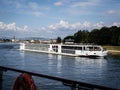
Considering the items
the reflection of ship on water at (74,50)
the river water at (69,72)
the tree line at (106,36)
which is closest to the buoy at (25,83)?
the river water at (69,72)

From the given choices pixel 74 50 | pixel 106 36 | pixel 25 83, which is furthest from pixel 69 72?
pixel 106 36

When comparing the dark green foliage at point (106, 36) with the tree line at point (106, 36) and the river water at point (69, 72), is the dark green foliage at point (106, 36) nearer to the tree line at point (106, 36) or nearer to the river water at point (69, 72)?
the tree line at point (106, 36)

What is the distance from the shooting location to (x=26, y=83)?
17.9 ft

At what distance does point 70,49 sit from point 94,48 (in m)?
10.4

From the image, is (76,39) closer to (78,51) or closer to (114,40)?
(114,40)

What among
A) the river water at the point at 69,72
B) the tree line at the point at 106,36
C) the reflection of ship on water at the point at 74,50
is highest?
the tree line at the point at 106,36

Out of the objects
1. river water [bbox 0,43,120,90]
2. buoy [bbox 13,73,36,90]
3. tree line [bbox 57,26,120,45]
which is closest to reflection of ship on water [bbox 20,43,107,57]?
river water [bbox 0,43,120,90]

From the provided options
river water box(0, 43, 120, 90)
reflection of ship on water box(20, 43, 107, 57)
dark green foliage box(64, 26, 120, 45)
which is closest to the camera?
river water box(0, 43, 120, 90)

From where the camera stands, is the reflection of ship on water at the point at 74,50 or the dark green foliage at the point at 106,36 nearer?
the reflection of ship on water at the point at 74,50

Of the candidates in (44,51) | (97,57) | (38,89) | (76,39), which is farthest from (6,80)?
(76,39)

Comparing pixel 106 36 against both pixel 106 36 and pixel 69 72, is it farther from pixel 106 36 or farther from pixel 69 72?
pixel 69 72

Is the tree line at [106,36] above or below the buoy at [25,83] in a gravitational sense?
above

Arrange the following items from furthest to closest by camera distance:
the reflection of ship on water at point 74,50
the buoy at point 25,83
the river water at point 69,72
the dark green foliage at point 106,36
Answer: the dark green foliage at point 106,36 → the reflection of ship on water at point 74,50 → the river water at point 69,72 → the buoy at point 25,83

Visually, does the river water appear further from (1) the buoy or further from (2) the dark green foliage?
(2) the dark green foliage
